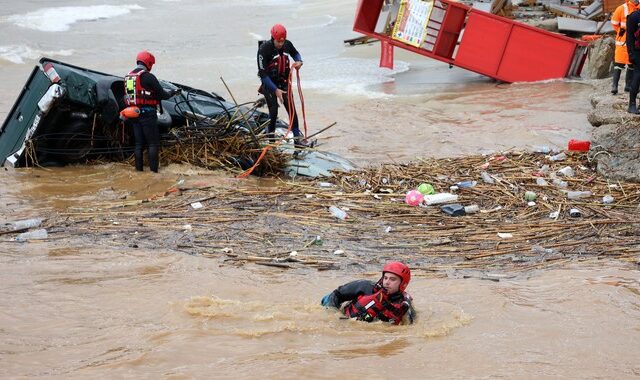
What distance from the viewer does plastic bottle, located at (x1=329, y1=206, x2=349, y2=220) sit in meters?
8.38

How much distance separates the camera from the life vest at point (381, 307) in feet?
19.2

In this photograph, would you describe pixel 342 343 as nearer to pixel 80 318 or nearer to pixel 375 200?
pixel 80 318

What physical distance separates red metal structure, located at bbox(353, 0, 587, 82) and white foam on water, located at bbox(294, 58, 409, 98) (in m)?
1.07

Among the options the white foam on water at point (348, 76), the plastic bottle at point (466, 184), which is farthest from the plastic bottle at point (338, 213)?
the white foam on water at point (348, 76)

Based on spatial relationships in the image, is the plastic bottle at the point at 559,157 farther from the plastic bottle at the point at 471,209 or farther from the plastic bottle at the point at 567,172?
the plastic bottle at the point at 471,209

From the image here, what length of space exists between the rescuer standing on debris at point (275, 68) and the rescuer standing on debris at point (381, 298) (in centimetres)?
473

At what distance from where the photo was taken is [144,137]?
9.88 metres

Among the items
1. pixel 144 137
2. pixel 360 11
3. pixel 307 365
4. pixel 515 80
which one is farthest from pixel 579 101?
pixel 307 365

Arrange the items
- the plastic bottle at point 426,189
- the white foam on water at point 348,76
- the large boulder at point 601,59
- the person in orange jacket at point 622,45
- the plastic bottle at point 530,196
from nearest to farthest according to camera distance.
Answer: the plastic bottle at point 530,196
the plastic bottle at point 426,189
the person in orange jacket at point 622,45
the large boulder at point 601,59
the white foam on water at point 348,76

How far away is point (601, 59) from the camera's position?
16.1m

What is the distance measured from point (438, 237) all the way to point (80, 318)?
11.5 feet

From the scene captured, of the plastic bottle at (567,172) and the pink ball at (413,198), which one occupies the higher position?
the plastic bottle at (567,172)

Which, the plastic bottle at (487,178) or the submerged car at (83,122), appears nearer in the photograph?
the plastic bottle at (487,178)

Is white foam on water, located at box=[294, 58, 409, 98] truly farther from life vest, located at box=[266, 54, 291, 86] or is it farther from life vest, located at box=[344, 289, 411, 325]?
life vest, located at box=[344, 289, 411, 325]
